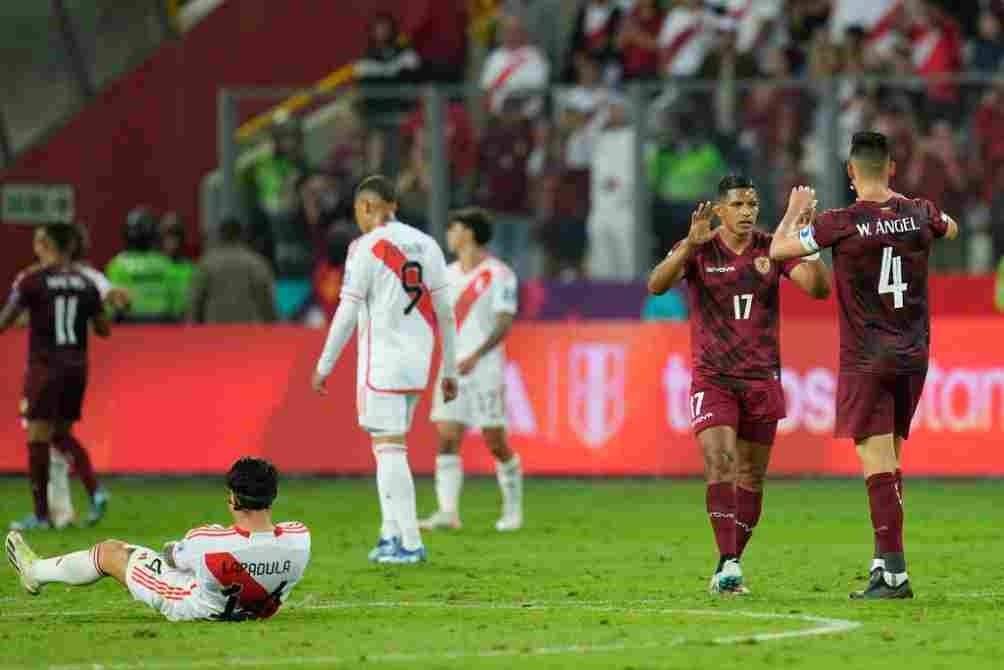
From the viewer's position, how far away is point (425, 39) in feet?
88.0

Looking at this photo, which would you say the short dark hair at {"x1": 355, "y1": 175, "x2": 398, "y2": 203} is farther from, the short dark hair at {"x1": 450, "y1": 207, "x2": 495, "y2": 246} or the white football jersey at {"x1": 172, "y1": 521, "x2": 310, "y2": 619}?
the white football jersey at {"x1": 172, "y1": 521, "x2": 310, "y2": 619}

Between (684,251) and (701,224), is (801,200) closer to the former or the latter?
(701,224)

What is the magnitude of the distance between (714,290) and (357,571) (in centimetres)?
316

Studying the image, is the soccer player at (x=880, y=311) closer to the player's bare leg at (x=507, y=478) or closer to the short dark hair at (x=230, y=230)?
the player's bare leg at (x=507, y=478)

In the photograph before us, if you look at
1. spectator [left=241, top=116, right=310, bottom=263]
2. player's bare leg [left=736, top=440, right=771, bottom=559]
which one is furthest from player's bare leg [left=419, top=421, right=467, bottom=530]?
spectator [left=241, top=116, right=310, bottom=263]

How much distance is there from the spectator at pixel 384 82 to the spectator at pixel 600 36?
1825 millimetres

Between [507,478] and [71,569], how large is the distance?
6.45m

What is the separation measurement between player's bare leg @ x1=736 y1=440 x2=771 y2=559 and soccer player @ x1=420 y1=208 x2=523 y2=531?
5.12 meters

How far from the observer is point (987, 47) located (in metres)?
25.7

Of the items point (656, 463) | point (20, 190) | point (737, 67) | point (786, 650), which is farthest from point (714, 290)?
point (20, 190)

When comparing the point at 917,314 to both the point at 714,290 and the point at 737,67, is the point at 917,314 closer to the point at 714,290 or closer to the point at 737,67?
the point at 714,290

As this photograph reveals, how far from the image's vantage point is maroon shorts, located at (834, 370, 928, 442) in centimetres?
1230

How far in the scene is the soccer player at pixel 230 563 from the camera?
36.8 feet

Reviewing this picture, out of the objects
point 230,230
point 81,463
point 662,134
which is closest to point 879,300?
point 81,463
